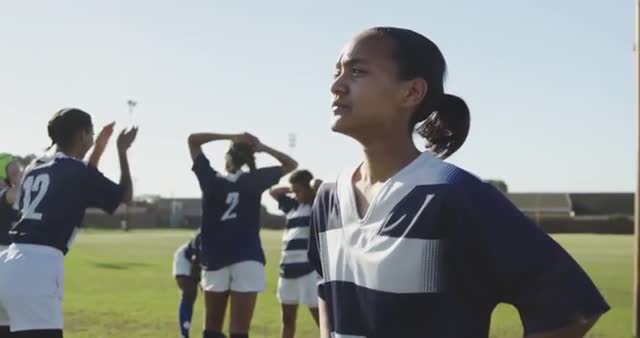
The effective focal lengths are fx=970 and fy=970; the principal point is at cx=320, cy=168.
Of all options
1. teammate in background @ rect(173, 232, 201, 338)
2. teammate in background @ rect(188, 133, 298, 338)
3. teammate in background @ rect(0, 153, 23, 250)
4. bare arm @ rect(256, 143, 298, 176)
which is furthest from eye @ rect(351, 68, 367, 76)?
teammate in background @ rect(173, 232, 201, 338)

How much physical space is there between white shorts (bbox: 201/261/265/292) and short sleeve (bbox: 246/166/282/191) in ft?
2.25

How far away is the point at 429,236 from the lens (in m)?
2.59

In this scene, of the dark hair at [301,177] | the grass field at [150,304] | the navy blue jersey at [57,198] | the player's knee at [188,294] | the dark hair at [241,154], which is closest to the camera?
the navy blue jersey at [57,198]

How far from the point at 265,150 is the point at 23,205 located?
3.32 meters

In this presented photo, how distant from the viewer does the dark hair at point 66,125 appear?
19.4 feet

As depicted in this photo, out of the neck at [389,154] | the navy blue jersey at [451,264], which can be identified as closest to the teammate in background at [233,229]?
the neck at [389,154]

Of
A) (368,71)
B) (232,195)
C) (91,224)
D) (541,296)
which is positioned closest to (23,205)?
(232,195)

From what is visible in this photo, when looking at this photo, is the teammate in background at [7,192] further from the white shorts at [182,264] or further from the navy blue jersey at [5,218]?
the white shorts at [182,264]

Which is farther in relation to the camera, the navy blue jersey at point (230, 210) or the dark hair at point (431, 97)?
the navy blue jersey at point (230, 210)

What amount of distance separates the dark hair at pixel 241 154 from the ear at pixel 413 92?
5.84 metres

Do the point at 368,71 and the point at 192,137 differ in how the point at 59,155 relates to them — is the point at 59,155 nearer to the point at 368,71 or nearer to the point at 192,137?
the point at 192,137

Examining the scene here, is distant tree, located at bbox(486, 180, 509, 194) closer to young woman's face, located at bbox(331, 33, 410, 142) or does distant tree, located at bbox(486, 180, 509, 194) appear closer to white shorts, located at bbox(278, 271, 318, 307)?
young woman's face, located at bbox(331, 33, 410, 142)

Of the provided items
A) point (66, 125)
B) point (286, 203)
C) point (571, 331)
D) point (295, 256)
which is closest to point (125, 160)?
point (66, 125)

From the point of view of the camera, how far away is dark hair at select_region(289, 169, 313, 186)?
10.3m
